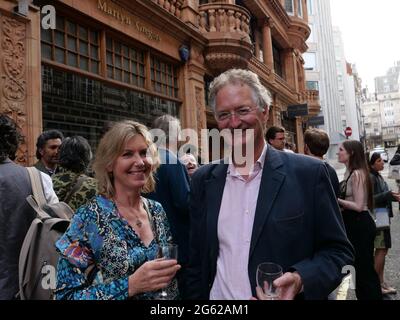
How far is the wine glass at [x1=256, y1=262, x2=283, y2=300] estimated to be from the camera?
140cm

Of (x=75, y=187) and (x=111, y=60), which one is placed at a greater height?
(x=111, y=60)

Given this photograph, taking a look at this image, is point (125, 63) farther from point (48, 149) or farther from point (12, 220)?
point (12, 220)

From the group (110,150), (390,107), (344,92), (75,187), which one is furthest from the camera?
(390,107)

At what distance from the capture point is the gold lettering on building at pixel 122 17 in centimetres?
686

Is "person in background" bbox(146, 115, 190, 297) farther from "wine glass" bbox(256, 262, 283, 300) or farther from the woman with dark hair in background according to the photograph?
the woman with dark hair in background

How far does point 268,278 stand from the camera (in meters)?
1.40

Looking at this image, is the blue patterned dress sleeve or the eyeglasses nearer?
the blue patterned dress sleeve

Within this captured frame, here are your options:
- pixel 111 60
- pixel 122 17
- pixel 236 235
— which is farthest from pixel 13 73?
pixel 236 235

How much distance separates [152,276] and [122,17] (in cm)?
691

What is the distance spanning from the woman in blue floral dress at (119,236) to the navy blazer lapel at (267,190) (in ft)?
1.40

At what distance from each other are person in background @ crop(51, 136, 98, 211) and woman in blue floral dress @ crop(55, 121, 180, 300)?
0.91 m

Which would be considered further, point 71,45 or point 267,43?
point 267,43

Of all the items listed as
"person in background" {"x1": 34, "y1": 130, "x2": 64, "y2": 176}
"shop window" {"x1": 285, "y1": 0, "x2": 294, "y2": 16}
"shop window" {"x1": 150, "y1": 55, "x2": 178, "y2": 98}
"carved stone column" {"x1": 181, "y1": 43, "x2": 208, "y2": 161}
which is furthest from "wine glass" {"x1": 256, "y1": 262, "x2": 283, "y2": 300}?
"shop window" {"x1": 285, "y1": 0, "x2": 294, "y2": 16}
